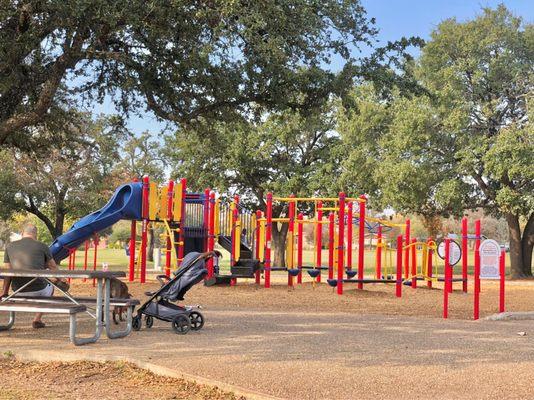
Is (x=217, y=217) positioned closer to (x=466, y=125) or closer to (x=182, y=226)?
(x=182, y=226)

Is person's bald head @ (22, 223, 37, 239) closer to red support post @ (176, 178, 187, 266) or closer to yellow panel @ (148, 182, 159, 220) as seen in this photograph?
yellow panel @ (148, 182, 159, 220)

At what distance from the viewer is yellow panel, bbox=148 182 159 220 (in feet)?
66.3

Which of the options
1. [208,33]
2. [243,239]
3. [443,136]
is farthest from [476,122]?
[208,33]

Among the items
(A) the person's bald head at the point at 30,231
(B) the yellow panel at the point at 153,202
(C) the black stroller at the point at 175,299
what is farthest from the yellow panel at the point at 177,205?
(A) the person's bald head at the point at 30,231

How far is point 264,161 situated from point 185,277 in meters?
30.2

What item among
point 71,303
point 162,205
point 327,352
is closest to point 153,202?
point 162,205

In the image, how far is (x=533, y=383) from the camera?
6.47 metres

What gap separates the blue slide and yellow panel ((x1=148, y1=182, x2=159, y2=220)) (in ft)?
0.86

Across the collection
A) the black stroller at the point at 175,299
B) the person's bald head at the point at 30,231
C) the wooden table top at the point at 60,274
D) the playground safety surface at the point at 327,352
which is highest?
the person's bald head at the point at 30,231

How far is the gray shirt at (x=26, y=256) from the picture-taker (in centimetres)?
936

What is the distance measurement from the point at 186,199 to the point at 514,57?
18645mm

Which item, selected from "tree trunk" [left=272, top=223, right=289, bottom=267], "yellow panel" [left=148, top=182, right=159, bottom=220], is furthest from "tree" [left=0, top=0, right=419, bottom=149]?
"tree trunk" [left=272, top=223, right=289, bottom=267]

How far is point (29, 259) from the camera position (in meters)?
9.36

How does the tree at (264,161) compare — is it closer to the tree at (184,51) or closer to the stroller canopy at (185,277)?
the tree at (184,51)
